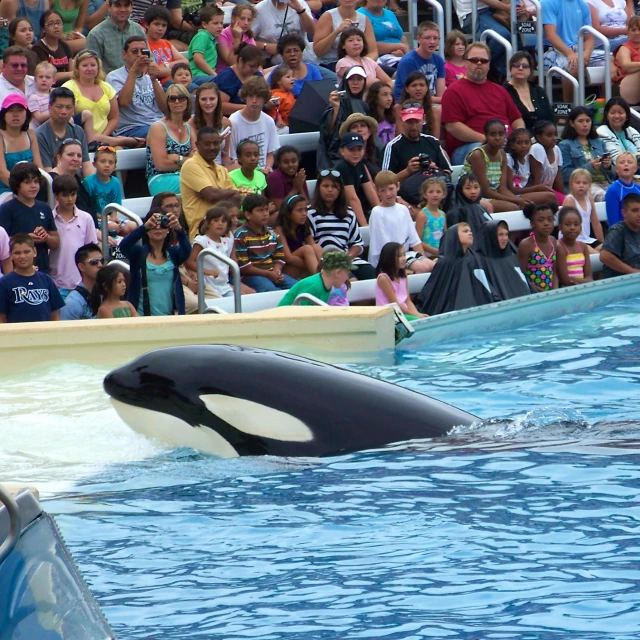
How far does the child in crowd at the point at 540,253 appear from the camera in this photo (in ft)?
36.3

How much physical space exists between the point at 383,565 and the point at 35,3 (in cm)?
850

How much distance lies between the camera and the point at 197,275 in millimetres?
9023

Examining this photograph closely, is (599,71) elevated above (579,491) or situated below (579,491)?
above

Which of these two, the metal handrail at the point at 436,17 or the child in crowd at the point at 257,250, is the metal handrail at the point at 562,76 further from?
the child in crowd at the point at 257,250

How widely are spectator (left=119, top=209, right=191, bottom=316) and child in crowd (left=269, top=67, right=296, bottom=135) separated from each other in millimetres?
3298

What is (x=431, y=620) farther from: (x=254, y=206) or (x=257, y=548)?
(x=254, y=206)

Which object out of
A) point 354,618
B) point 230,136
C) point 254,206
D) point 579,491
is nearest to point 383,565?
point 354,618

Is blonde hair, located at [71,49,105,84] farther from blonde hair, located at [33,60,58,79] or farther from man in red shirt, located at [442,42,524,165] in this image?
man in red shirt, located at [442,42,524,165]

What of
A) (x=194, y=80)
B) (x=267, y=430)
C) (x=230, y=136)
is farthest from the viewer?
(x=194, y=80)

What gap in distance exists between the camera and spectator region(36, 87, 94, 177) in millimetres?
9820

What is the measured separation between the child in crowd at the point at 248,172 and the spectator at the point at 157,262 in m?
1.42

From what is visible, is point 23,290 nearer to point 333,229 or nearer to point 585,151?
point 333,229

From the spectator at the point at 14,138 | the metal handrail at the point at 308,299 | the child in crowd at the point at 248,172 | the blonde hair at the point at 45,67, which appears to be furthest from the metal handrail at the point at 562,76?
the spectator at the point at 14,138

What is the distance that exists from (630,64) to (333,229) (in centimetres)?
529
